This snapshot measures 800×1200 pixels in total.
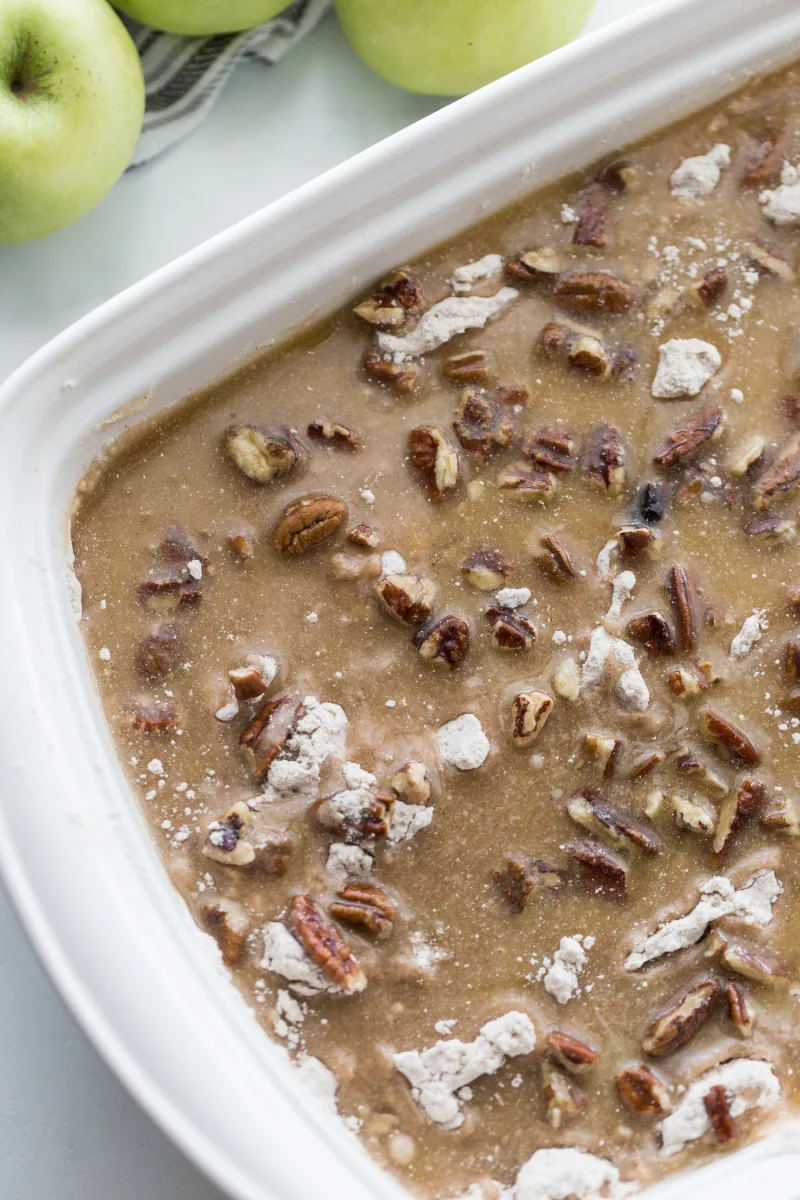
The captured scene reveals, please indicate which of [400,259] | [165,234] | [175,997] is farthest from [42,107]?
[175,997]

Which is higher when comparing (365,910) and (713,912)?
(365,910)

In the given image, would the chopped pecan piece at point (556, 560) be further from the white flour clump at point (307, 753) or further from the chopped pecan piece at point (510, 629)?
the white flour clump at point (307, 753)

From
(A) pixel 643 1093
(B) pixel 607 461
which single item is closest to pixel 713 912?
(A) pixel 643 1093

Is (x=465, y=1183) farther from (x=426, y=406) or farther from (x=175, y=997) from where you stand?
(x=426, y=406)

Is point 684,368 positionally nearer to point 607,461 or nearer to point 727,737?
point 607,461

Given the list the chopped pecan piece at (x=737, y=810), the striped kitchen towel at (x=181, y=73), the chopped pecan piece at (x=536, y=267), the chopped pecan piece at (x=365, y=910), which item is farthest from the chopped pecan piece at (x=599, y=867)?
the striped kitchen towel at (x=181, y=73)

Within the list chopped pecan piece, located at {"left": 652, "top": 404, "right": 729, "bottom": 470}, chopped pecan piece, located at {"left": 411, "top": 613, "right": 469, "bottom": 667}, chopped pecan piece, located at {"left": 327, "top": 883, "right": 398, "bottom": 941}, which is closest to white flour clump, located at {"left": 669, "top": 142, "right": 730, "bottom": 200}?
chopped pecan piece, located at {"left": 652, "top": 404, "right": 729, "bottom": 470}

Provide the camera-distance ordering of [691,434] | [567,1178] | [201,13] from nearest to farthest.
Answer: [567,1178] → [691,434] → [201,13]

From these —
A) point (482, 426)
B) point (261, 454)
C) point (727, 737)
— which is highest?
point (261, 454)
